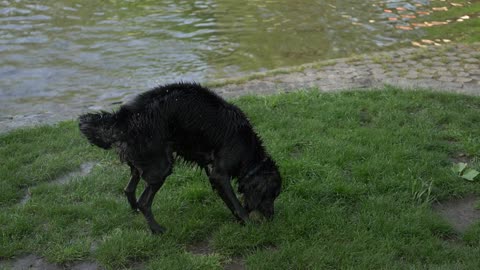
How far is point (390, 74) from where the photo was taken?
948cm

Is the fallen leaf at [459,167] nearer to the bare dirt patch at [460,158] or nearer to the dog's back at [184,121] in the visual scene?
the bare dirt patch at [460,158]

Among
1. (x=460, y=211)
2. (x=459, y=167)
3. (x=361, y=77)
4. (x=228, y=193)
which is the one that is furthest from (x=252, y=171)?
(x=361, y=77)

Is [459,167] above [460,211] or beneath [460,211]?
above

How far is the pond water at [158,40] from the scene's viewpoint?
402 inches

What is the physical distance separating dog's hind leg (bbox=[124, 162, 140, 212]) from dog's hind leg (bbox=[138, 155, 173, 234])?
0.29 m

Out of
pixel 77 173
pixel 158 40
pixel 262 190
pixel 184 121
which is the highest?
pixel 184 121

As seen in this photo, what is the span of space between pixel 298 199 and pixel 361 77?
4667 mm

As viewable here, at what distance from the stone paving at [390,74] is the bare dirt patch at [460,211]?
3321 millimetres

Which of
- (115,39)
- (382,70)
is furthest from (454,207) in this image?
(115,39)

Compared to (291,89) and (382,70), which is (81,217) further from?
(382,70)

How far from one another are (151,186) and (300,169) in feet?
5.98

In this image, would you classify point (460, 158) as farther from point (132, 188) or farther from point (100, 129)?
point (100, 129)

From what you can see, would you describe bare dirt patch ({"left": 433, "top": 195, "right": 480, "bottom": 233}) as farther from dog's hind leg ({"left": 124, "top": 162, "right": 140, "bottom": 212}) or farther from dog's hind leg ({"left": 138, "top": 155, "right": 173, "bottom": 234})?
dog's hind leg ({"left": 124, "top": 162, "right": 140, "bottom": 212})

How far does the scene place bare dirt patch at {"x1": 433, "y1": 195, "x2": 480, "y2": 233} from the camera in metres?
4.93
